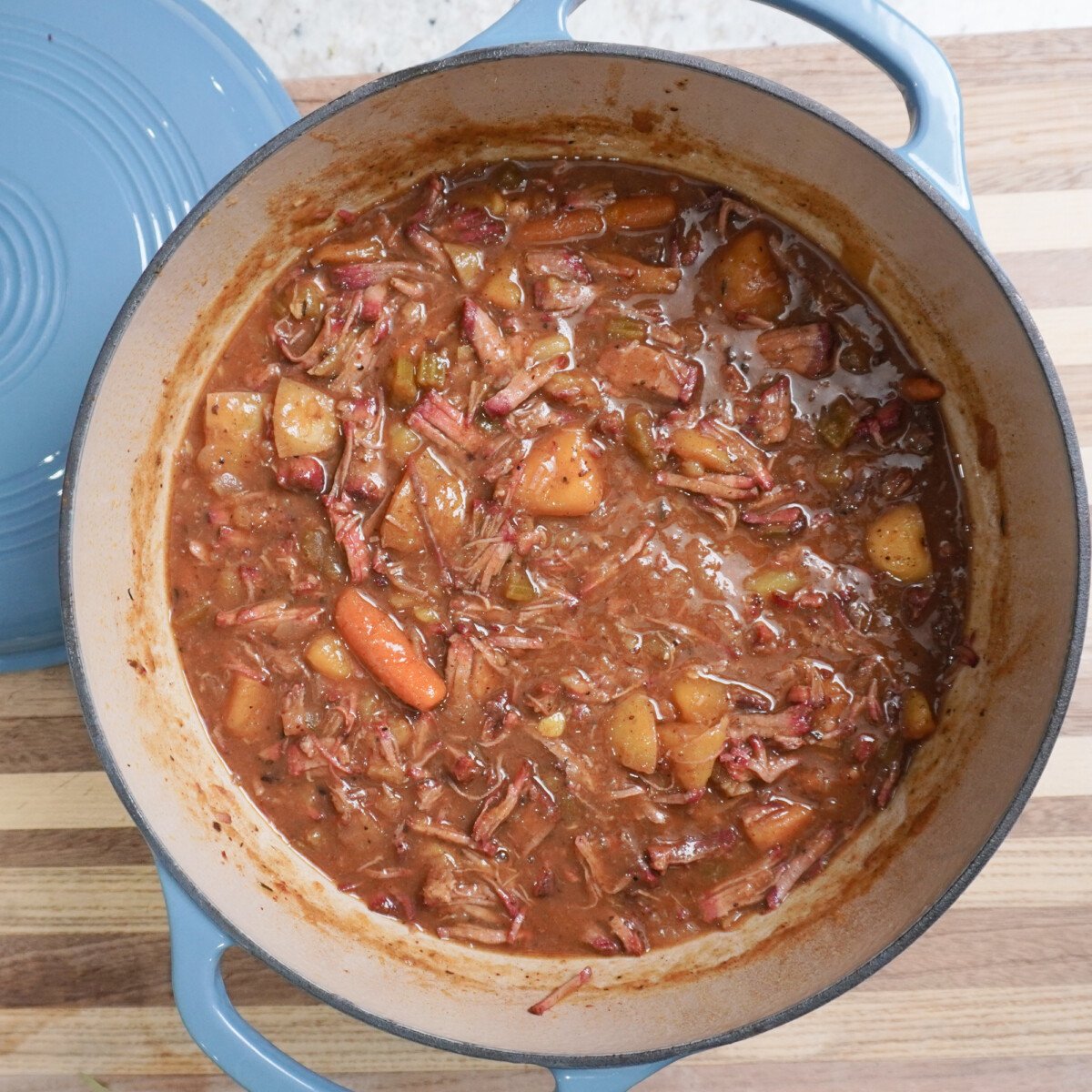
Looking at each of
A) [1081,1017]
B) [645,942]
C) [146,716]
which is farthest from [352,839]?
[1081,1017]

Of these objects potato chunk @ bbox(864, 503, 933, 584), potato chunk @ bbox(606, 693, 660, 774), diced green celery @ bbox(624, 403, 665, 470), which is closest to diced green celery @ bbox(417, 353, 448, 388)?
diced green celery @ bbox(624, 403, 665, 470)

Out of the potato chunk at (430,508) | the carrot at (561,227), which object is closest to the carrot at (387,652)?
the potato chunk at (430,508)

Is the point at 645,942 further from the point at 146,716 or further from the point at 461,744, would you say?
the point at 146,716

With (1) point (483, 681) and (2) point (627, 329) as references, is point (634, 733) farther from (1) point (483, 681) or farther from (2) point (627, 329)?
(2) point (627, 329)

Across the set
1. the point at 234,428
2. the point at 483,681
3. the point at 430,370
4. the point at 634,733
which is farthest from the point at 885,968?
the point at 234,428

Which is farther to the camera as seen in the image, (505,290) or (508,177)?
(508,177)

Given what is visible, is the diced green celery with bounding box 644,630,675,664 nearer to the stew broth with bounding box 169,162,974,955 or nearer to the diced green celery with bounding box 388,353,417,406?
the stew broth with bounding box 169,162,974,955

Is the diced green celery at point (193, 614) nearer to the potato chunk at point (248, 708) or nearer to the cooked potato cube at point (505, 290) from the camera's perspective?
the potato chunk at point (248, 708)
